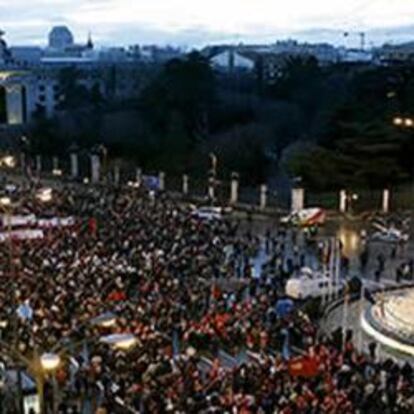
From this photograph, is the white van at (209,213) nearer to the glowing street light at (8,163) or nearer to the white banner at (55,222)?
the white banner at (55,222)

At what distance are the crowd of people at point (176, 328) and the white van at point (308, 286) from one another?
60 cm

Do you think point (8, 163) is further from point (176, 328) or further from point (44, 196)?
point (176, 328)

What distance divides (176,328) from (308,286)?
7.30 meters

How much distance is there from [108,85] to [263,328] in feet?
303

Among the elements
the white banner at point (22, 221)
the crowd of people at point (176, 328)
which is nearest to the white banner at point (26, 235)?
the crowd of people at point (176, 328)

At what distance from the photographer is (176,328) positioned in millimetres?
28469

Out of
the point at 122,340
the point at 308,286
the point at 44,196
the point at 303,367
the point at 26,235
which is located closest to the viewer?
the point at 122,340

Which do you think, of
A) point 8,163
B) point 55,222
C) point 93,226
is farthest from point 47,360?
point 8,163

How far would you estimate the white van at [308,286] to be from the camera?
33.9 meters

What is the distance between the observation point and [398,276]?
1511 inches

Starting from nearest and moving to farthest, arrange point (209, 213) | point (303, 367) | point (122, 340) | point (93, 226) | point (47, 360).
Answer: point (47, 360) < point (122, 340) < point (303, 367) < point (93, 226) < point (209, 213)

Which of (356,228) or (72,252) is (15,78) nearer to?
(356,228)

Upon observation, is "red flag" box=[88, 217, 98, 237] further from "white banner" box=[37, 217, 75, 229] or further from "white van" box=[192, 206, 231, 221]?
"white van" box=[192, 206, 231, 221]

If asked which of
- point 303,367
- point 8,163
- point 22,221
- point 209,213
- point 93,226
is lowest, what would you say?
point 8,163
